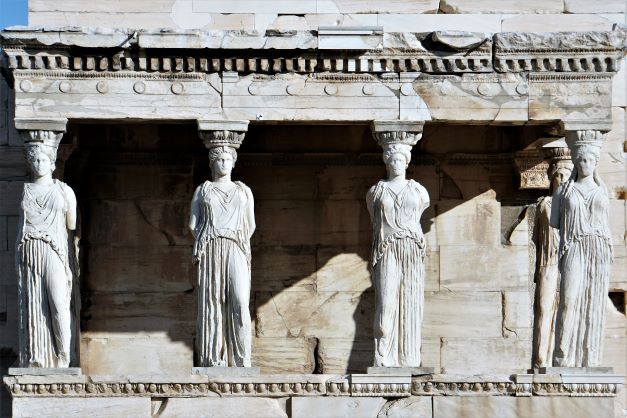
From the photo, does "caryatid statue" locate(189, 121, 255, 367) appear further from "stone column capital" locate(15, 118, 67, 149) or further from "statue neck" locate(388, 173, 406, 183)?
"stone column capital" locate(15, 118, 67, 149)

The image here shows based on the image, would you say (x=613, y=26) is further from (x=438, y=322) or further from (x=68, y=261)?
(x=68, y=261)

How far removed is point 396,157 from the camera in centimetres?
2527

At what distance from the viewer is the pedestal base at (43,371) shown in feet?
81.6

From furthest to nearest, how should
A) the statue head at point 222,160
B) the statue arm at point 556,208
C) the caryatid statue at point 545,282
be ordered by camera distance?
the caryatid statue at point 545,282 → the statue arm at point 556,208 → the statue head at point 222,160

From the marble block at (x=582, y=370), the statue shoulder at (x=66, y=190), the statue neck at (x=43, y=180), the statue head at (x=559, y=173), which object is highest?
the statue head at (x=559, y=173)

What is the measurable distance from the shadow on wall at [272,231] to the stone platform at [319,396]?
2.29 metres

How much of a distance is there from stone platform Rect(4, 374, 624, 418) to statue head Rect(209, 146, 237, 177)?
6.73 ft

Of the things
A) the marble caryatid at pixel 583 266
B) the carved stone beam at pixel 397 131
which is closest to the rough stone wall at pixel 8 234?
the carved stone beam at pixel 397 131

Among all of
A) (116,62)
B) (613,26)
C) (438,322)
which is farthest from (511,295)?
(116,62)

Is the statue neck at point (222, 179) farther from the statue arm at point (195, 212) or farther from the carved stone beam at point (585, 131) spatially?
the carved stone beam at point (585, 131)

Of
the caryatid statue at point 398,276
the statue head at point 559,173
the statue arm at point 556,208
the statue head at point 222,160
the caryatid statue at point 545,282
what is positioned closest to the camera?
the caryatid statue at point 398,276

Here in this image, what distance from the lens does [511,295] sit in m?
27.5

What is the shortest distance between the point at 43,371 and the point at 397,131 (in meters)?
4.23

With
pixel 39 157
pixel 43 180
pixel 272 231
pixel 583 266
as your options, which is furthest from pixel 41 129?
pixel 583 266
